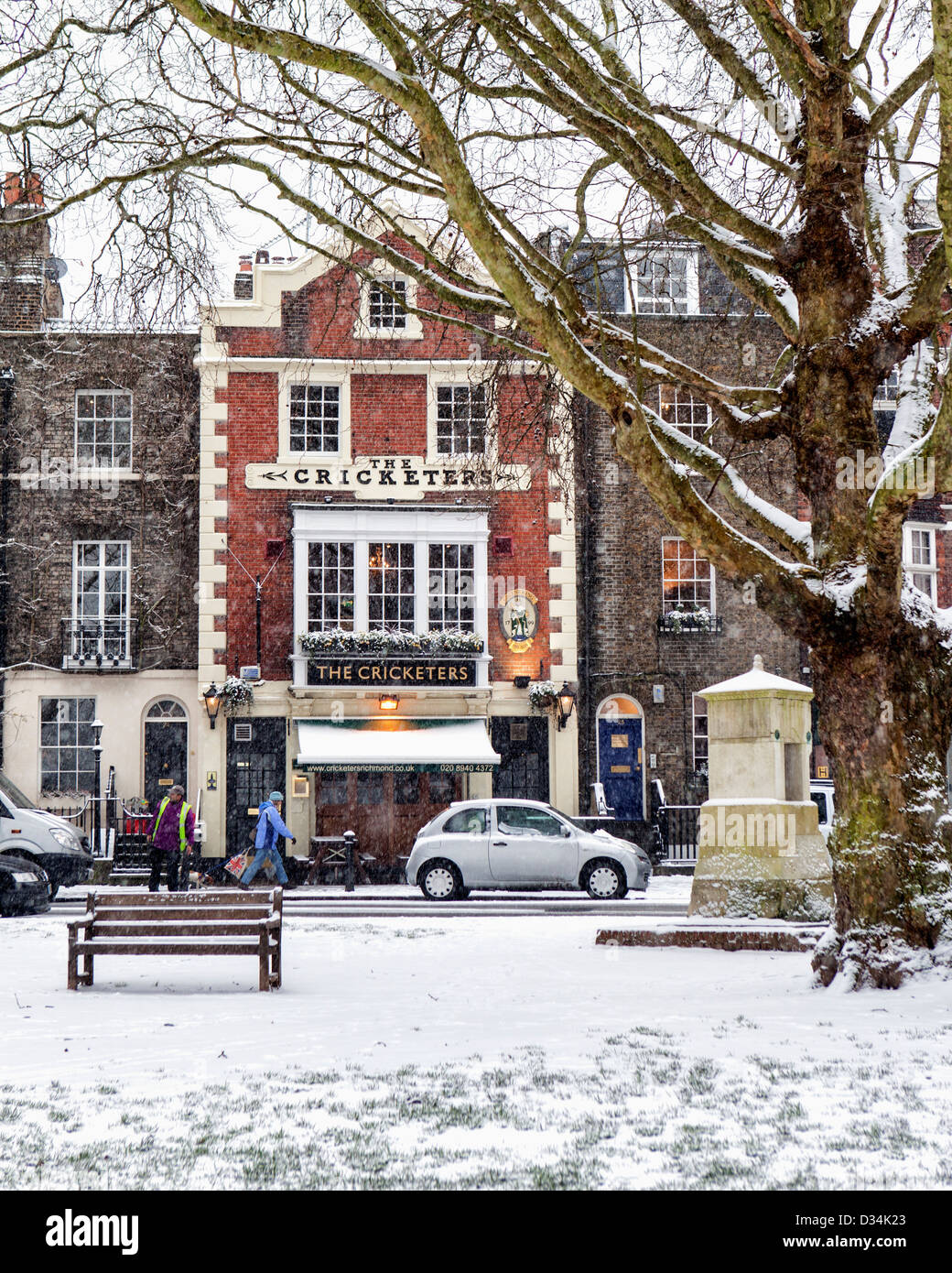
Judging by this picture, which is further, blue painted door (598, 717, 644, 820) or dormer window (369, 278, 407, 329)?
blue painted door (598, 717, 644, 820)

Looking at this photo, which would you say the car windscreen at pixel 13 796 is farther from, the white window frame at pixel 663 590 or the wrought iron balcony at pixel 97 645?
the white window frame at pixel 663 590

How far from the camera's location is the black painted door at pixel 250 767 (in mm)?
26484

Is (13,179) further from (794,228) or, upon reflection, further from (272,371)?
(272,371)

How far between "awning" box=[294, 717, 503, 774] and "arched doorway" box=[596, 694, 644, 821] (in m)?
2.66

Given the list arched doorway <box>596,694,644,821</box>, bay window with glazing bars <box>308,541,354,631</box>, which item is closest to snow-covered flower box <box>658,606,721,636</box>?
arched doorway <box>596,694,644,821</box>

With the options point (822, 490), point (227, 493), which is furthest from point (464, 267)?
point (822, 490)

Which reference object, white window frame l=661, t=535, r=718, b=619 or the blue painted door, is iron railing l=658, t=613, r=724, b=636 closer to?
white window frame l=661, t=535, r=718, b=619

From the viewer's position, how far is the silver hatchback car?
20.7 m

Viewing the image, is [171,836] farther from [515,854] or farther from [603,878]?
[603,878]

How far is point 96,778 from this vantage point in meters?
26.4

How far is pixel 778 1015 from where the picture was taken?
29.3 feet

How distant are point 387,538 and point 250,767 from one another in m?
5.24

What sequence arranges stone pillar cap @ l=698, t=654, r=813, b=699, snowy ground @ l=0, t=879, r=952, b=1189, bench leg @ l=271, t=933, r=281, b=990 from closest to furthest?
snowy ground @ l=0, t=879, r=952, b=1189 < bench leg @ l=271, t=933, r=281, b=990 < stone pillar cap @ l=698, t=654, r=813, b=699

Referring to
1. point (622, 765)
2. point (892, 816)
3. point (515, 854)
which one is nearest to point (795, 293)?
point (892, 816)
